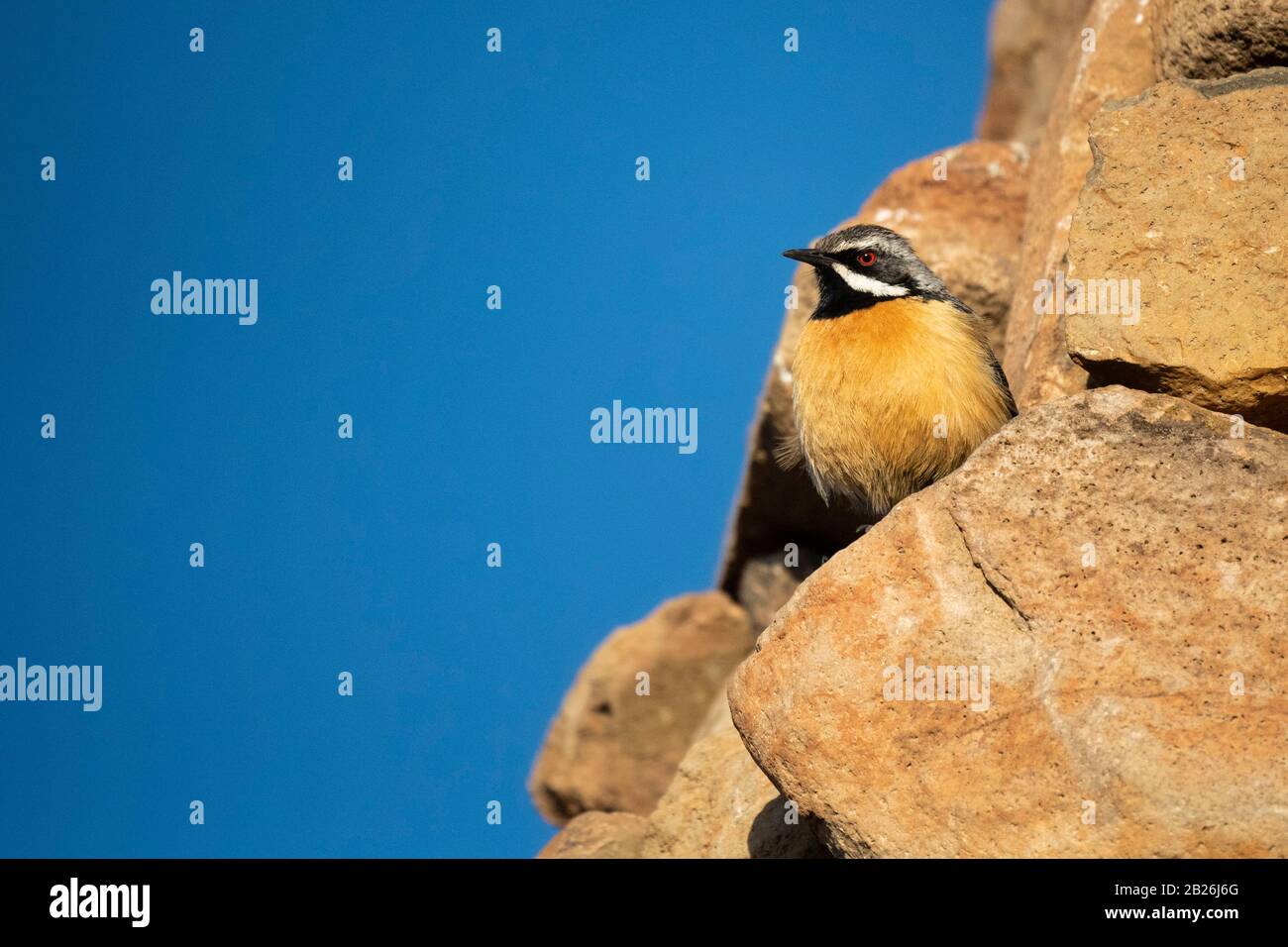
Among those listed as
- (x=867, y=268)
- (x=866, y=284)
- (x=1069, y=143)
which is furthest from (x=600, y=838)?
(x=1069, y=143)

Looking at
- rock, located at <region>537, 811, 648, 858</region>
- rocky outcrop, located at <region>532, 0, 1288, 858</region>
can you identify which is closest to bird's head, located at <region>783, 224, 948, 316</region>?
rocky outcrop, located at <region>532, 0, 1288, 858</region>

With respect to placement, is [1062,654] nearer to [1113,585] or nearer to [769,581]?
[1113,585]

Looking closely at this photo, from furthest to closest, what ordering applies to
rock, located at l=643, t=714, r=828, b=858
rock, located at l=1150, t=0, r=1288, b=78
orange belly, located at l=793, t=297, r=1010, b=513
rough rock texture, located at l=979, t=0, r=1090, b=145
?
1. rough rock texture, located at l=979, t=0, r=1090, b=145
2. rock, located at l=643, t=714, r=828, b=858
3. orange belly, located at l=793, t=297, r=1010, b=513
4. rock, located at l=1150, t=0, r=1288, b=78

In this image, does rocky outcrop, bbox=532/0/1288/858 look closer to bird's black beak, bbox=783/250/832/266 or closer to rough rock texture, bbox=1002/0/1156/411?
rough rock texture, bbox=1002/0/1156/411

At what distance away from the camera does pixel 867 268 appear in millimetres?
9977

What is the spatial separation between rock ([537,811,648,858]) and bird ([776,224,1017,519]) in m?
3.06

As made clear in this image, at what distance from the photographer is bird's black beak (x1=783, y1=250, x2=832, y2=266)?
9.98 m

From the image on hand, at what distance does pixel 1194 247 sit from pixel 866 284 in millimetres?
2420

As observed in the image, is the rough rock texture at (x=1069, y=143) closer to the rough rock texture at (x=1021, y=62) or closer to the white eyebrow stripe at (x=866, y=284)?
the white eyebrow stripe at (x=866, y=284)

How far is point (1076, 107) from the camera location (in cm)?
1125

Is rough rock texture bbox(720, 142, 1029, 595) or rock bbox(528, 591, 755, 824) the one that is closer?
rough rock texture bbox(720, 142, 1029, 595)

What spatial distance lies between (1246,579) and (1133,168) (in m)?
2.71
